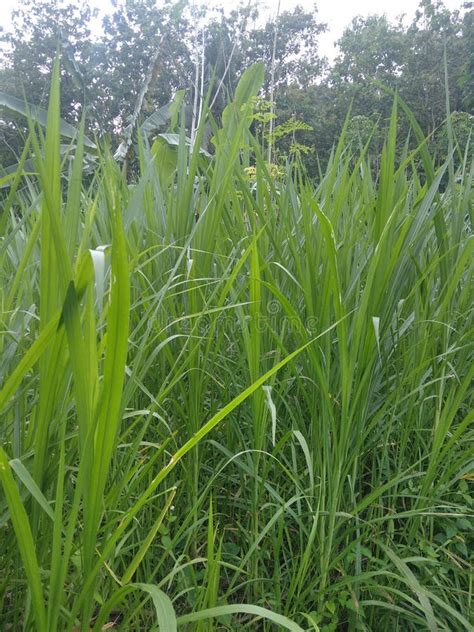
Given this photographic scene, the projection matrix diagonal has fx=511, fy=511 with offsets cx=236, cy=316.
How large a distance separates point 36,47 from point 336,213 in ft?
61.3

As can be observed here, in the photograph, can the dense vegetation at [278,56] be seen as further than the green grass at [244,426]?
Yes

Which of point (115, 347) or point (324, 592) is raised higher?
point (115, 347)

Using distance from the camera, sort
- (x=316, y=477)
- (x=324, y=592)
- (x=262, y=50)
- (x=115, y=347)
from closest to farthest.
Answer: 1. (x=115, y=347)
2. (x=324, y=592)
3. (x=316, y=477)
4. (x=262, y=50)

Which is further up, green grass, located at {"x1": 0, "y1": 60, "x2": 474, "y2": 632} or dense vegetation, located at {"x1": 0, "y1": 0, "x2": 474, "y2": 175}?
dense vegetation, located at {"x1": 0, "y1": 0, "x2": 474, "y2": 175}

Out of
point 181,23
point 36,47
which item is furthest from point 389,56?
point 36,47

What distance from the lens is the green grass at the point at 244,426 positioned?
47cm

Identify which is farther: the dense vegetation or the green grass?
the dense vegetation

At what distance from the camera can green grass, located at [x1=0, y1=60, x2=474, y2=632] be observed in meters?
0.47

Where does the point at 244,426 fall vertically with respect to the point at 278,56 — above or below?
below

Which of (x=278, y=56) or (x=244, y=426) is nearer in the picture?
(x=244, y=426)

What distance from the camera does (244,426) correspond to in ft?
2.74

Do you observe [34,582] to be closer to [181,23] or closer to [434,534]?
[434,534]

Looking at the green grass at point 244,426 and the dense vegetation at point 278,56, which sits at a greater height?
the dense vegetation at point 278,56

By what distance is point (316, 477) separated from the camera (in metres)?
0.77
